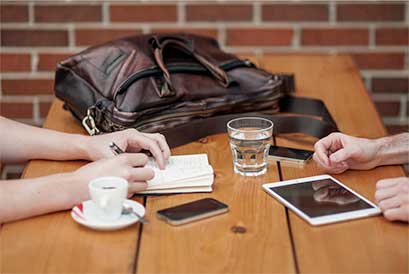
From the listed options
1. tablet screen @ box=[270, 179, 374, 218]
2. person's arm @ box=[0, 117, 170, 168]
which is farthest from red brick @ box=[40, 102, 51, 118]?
tablet screen @ box=[270, 179, 374, 218]

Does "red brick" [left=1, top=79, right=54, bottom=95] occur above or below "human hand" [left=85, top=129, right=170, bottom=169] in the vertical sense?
below

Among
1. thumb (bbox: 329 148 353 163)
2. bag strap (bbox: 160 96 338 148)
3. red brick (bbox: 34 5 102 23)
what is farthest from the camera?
red brick (bbox: 34 5 102 23)

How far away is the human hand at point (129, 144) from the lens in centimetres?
165

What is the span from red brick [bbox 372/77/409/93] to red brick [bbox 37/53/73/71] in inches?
49.9

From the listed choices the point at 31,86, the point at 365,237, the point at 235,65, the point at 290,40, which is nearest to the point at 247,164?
the point at 365,237

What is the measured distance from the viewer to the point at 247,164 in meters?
1.67

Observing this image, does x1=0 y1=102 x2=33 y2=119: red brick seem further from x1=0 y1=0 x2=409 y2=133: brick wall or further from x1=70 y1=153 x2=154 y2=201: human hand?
x1=70 y1=153 x2=154 y2=201: human hand

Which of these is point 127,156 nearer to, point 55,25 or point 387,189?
point 387,189

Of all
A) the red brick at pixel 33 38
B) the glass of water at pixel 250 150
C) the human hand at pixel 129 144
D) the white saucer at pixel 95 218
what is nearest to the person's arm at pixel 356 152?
the glass of water at pixel 250 150

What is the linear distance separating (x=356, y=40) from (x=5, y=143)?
1705 mm

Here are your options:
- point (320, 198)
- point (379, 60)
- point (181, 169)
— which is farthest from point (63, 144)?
point (379, 60)

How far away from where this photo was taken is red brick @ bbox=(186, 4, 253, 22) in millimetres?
2977

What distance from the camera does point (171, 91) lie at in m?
1.93

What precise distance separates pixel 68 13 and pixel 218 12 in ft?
1.95
